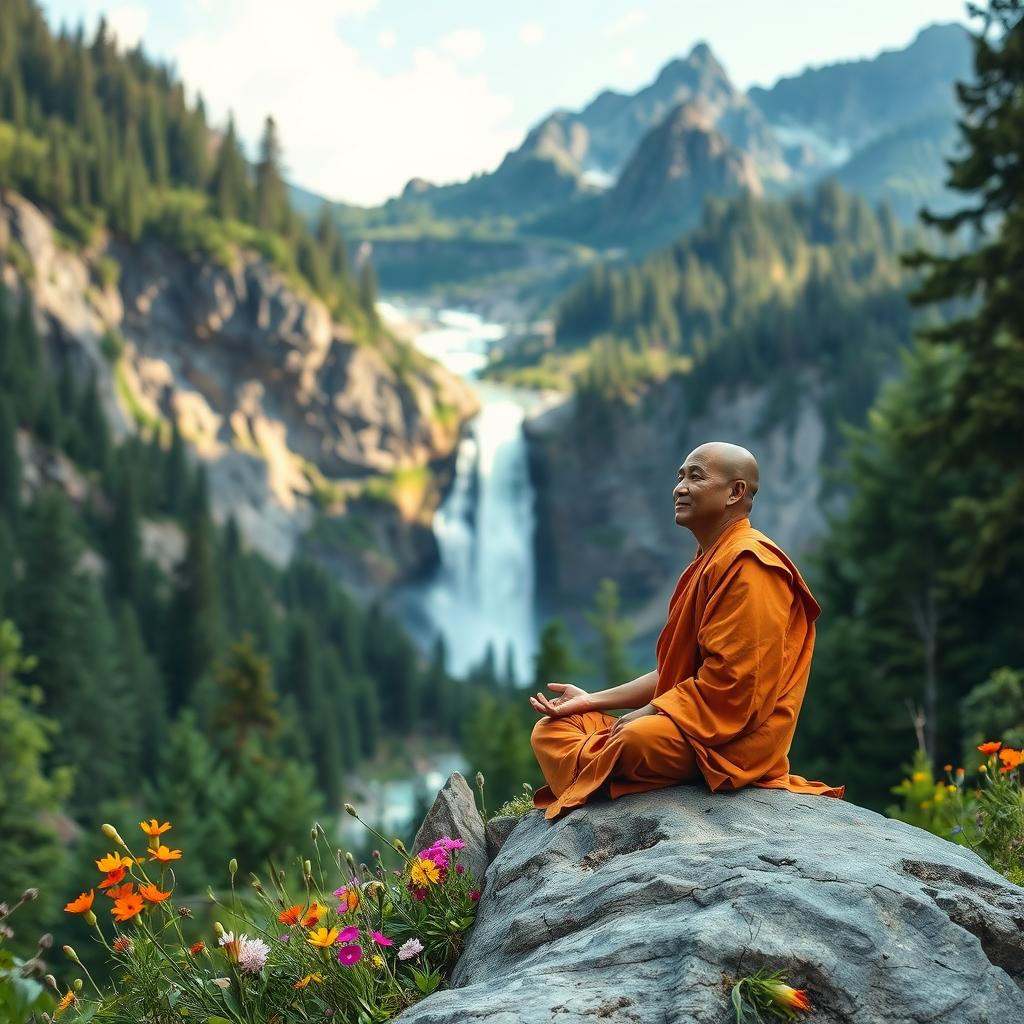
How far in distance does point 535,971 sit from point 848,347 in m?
119

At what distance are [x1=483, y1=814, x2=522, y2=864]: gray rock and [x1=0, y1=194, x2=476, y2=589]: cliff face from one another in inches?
3894

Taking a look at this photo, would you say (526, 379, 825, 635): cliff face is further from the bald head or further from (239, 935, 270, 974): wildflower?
(239, 935, 270, 974): wildflower

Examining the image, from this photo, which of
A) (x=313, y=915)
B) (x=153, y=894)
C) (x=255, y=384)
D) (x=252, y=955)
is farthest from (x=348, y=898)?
(x=255, y=384)

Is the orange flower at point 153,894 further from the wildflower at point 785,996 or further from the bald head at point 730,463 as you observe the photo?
the bald head at point 730,463

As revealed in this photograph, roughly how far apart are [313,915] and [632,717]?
2456 mm

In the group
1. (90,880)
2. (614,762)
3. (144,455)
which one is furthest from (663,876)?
(144,455)

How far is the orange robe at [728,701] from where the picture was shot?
701 cm

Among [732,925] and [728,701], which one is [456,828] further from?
[732,925]

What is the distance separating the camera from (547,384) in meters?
156

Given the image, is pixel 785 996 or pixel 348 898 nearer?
pixel 785 996

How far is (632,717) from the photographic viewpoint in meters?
7.46

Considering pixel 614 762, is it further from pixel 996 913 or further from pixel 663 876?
pixel 996 913

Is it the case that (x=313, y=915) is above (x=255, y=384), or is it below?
above

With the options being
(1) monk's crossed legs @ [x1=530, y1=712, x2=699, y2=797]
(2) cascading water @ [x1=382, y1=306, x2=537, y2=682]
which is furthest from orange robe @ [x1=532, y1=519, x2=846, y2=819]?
(2) cascading water @ [x1=382, y1=306, x2=537, y2=682]
